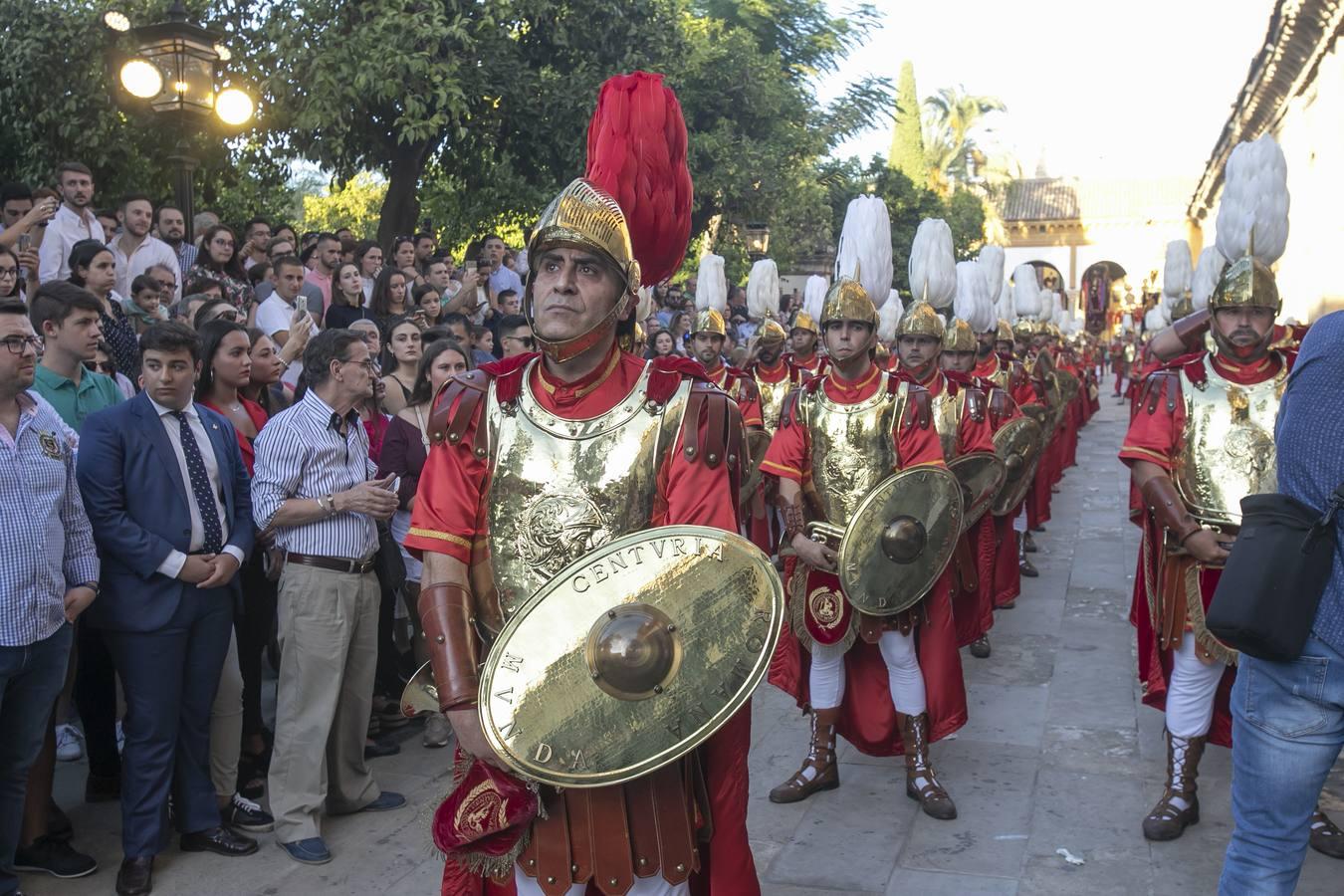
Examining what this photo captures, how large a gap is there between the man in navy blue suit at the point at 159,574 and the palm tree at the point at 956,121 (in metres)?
52.0

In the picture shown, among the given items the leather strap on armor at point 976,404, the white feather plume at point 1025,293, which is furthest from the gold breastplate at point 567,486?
the white feather plume at point 1025,293

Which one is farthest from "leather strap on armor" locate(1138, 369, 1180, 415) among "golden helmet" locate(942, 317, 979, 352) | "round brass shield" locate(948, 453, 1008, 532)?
"golden helmet" locate(942, 317, 979, 352)

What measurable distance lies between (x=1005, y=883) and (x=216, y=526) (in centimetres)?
300

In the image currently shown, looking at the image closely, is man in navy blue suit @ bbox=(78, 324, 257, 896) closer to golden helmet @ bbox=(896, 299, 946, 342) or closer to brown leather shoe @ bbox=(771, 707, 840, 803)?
brown leather shoe @ bbox=(771, 707, 840, 803)

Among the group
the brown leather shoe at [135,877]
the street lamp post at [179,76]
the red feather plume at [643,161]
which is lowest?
the brown leather shoe at [135,877]

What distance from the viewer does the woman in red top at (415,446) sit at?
5023 mm

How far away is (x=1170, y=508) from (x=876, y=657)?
1.41 m

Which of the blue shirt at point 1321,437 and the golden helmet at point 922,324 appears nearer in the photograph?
the blue shirt at point 1321,437

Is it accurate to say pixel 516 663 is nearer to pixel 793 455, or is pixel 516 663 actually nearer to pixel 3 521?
pixel 3 521

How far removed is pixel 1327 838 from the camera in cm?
428

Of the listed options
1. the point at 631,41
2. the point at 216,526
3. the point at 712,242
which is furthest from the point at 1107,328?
the point at 216,526

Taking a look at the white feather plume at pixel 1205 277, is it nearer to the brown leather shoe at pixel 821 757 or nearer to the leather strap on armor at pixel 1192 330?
the leather strap on armor at pixel 1192 330

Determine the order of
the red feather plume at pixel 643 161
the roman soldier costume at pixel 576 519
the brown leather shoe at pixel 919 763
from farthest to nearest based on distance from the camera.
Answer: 1. the brown leather shoe at pixel 919 763
2. the red feather plume at pixel 643 161
3. the roman soldier costume at pixel 576 519

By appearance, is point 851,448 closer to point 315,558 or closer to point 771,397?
point 315,558
